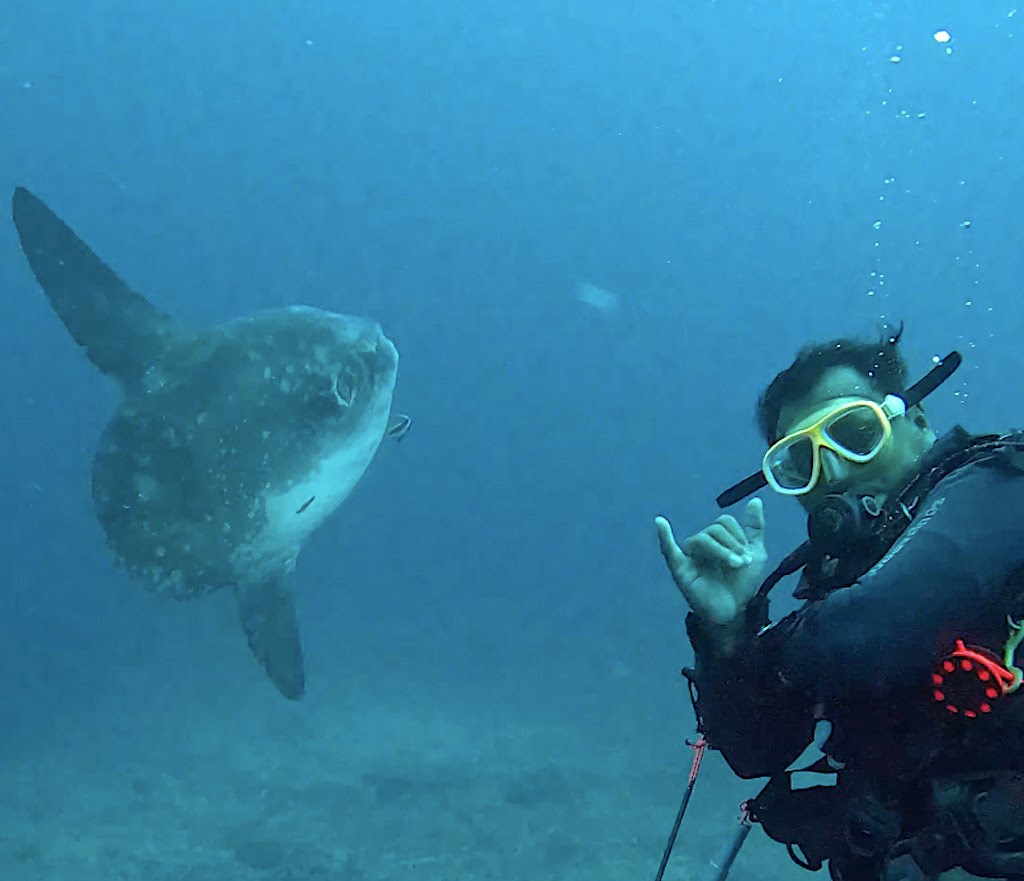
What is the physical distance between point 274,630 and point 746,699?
5.88 m

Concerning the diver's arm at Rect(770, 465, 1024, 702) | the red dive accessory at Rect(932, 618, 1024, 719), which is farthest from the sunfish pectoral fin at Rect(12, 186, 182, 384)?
the red dive accessory at Rect(932, 618, 1024, 719)

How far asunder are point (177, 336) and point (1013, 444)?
5728 mm

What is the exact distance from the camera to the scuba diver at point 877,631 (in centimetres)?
191

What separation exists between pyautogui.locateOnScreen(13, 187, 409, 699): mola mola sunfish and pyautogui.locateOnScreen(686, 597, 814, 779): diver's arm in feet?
14.0

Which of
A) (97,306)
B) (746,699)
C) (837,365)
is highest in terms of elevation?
(837,365)

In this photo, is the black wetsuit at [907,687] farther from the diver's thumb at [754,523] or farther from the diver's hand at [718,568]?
the diver's thumb at [754,523]

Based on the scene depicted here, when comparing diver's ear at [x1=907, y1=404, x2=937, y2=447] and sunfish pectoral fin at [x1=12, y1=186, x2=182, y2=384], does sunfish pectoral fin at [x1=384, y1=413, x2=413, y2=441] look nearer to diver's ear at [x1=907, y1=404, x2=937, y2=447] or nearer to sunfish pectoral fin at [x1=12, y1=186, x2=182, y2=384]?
sunfish pectoral fin at [x1=12, y1=186, x2=182, y2=384]

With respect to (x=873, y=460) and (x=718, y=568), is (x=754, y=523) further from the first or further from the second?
(x=873, y=460)

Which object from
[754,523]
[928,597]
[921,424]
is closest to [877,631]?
[928,597]

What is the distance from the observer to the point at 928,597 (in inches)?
74.7

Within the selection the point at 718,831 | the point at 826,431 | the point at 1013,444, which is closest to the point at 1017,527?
the point at 1013,444

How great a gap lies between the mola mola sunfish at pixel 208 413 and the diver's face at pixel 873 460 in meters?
4.18

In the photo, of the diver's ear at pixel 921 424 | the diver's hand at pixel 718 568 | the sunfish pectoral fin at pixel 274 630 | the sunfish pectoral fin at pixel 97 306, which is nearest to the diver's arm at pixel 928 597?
the diver's hand at pixel 718 568

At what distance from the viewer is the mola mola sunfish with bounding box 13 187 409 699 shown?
249 inches
